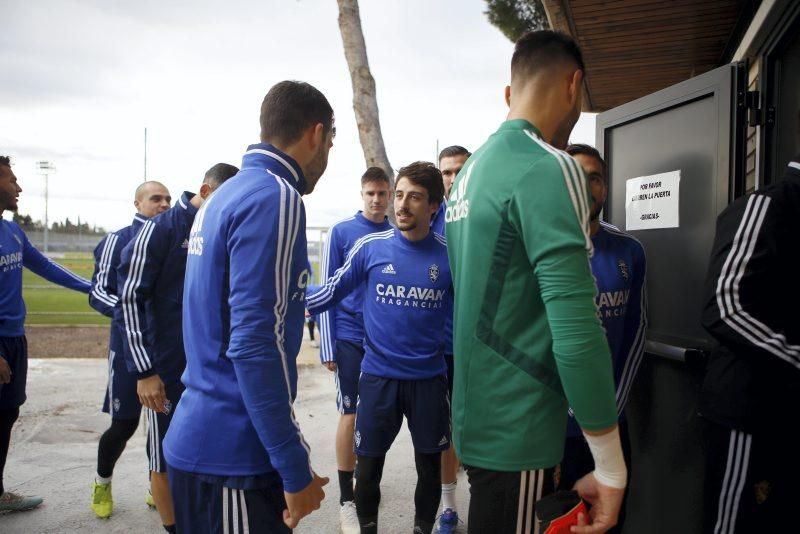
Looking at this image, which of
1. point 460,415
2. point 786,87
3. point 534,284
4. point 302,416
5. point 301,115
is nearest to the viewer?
point 534,284

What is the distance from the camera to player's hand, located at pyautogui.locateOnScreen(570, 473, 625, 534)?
1.42m

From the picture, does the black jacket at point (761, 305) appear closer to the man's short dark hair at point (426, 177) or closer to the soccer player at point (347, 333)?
the man's short dark hair at point (426, 177)

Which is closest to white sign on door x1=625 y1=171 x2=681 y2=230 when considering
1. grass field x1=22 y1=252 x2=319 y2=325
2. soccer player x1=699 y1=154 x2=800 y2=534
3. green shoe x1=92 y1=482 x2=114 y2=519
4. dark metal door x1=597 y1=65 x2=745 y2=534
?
dark metal door x1=597 y1=65 x2=745 y2=534

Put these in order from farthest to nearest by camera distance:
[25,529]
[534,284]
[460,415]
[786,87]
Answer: [25,529], [786,87], [460,415], [534,284]

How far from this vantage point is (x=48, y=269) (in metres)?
4.77

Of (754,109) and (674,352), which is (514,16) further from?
(674,352)

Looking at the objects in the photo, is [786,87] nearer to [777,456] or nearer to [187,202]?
[777,456]

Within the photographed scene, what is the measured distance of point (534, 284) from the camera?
151cm

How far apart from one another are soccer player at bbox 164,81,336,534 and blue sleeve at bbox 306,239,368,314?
1392 millimetres

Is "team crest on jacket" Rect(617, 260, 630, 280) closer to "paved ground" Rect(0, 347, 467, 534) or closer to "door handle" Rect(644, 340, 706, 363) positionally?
"door handle" Rect(644, 340, 706, 363)

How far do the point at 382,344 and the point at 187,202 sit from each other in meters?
1.40

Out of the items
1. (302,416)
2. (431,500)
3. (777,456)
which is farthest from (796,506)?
(302,416)

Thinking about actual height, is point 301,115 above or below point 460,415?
above

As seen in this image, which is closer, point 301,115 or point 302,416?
point 301,115
